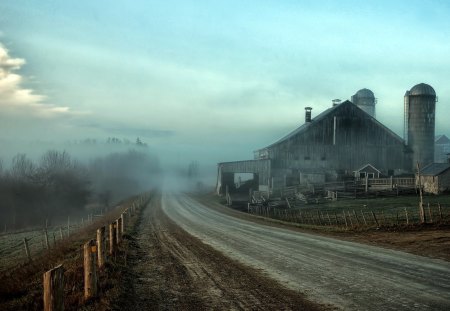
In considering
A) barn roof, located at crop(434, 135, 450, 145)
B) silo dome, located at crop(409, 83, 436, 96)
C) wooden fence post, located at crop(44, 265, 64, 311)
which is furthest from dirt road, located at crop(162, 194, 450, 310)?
barn roof, located at crop(434, 135, 450, 145)

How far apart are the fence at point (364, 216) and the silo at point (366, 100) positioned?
45.8 m

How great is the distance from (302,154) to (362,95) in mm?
29922

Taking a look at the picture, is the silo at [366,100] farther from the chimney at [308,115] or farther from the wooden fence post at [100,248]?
the wooden fence post at [100,248]

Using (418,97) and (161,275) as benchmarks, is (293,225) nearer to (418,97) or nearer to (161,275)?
(161,275)

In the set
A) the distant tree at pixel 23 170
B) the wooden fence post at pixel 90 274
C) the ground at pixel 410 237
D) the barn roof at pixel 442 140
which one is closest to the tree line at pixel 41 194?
the distant tree at pixel 23 170

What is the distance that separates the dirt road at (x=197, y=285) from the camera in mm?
8414

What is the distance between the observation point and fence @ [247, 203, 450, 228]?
23734 mm

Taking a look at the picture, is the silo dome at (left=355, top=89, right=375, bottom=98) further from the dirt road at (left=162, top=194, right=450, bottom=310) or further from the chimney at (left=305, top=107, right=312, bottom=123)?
the dirt road at (left=162, top=194, right=450, bottom=310)

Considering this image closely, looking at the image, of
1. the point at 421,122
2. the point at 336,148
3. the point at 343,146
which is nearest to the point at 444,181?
the point at 343,146

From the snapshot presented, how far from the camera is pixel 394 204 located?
34312 millimetres

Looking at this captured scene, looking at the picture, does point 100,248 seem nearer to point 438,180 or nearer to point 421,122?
point 438,180

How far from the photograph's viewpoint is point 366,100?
265 feet

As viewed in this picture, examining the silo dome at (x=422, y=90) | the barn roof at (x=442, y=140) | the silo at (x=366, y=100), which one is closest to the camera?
the silo dome at (x=422, y=90)

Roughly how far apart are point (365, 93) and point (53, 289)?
8122cm
